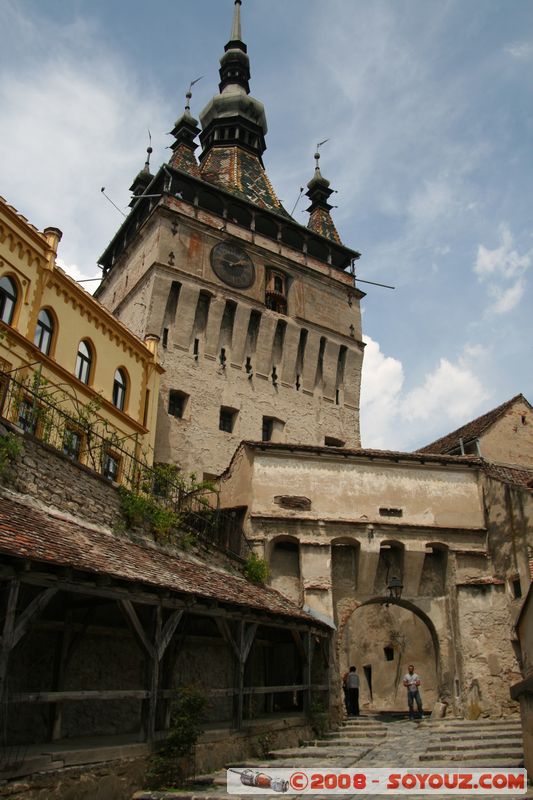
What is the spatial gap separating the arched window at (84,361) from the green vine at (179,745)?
39.9ft

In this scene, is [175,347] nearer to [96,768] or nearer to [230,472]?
[230,472]

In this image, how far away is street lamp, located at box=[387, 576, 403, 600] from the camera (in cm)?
1734

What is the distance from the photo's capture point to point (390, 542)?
18375 millimetres

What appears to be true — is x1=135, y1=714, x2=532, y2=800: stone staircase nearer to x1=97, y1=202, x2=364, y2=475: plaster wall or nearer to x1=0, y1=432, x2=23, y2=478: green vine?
x1=0, y1=432, x2=23, y2=478: green vine

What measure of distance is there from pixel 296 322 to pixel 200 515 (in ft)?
52.5

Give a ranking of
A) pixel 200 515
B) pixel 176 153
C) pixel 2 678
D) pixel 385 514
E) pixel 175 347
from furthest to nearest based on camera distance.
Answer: pixel 176 153 → pixel 175 347 → pixel 385 514 → pixel 200 515 → pixel 2 678

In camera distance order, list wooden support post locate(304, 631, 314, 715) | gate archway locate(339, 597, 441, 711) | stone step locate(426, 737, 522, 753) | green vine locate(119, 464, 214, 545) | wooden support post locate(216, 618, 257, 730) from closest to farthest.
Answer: stone step locate(426, 737, 522, 753)
wooden support post locate(216, 618, 257, 730)
green vine locate(119, 464, 214, 545)
wooden support post locate(304, 631, 314, 715)
gate archway locate(339, 597, 441, 711)

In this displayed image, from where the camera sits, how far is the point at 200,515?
1678cm

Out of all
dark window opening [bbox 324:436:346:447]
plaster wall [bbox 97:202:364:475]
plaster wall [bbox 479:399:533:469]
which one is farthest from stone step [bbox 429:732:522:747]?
dark window opening [bbox 324:436:346:447]

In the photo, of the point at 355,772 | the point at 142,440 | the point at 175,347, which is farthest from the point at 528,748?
the point at 175,347

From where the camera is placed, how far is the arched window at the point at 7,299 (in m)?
17.3

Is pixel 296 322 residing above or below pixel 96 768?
above

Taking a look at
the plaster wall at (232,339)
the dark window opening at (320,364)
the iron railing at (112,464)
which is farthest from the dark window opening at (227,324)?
the iron railing at (112,464)

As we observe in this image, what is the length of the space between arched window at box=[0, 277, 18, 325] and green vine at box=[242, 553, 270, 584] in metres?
8.63
